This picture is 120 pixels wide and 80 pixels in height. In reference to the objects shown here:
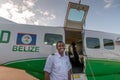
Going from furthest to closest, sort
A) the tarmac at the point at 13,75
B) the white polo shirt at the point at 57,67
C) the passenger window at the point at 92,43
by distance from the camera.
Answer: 1. the tarmac at the point at 13,75
2. the passenger window at the point at 92,43
3. the white polo shirt at the point at 57,67

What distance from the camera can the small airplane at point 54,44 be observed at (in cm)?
668

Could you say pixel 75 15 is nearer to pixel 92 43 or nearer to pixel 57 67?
pixel 92 43

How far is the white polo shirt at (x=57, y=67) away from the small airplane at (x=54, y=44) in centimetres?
349

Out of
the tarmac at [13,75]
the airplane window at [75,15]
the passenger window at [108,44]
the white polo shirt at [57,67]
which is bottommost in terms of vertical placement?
the tarmac at [13,75]

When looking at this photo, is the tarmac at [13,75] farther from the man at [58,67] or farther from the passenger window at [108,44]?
the man at [58,67]

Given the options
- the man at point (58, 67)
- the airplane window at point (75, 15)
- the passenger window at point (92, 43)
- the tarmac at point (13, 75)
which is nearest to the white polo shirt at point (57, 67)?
the man at point (58, 67)

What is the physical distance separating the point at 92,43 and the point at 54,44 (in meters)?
2.02

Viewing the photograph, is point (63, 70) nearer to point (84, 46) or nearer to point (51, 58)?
point (51, 58)

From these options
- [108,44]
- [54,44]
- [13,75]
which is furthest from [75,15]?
[13,75]

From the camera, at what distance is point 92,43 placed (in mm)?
7957

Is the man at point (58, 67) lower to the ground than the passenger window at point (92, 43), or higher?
lower

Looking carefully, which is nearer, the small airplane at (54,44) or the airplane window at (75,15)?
the small airplane at (54,44)

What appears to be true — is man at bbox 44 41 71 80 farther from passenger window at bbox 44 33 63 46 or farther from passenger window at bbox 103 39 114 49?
passenger window at bbox 103 39 114 49

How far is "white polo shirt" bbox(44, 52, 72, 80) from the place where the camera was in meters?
3.38
